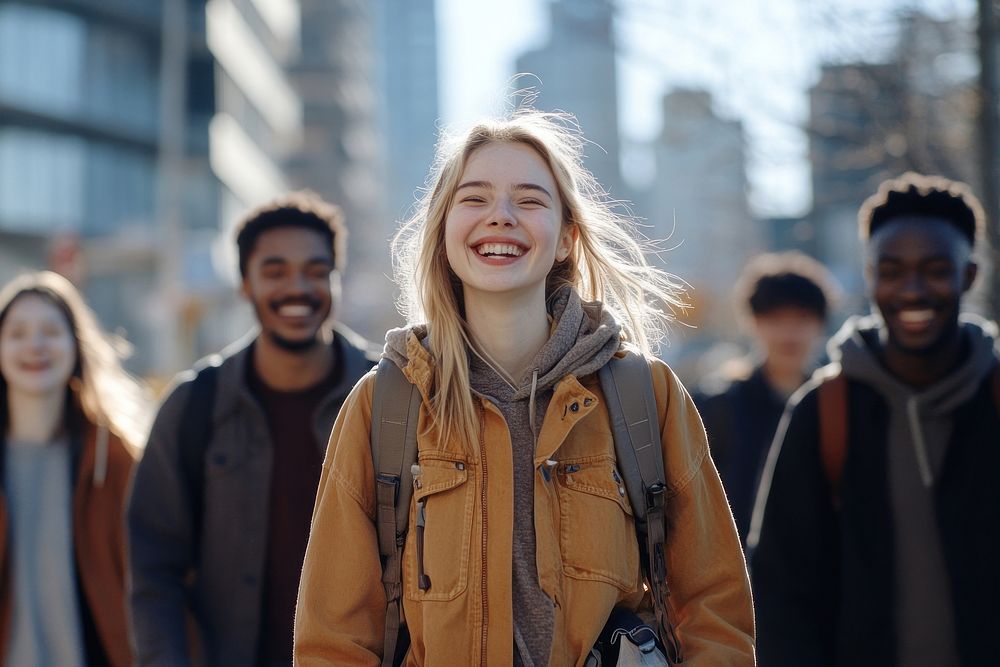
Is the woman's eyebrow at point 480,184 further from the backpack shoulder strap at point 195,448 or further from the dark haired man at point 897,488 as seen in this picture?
the backpack shoulder strap at point 195,448

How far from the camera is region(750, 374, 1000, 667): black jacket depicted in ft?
15.2

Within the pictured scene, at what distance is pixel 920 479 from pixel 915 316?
556 mm

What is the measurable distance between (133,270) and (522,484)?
1785 inches

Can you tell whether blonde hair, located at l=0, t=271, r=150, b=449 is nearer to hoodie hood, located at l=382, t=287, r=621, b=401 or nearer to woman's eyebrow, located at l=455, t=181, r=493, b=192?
hoodie hood, located at l=382, t=287, r=621, b=401

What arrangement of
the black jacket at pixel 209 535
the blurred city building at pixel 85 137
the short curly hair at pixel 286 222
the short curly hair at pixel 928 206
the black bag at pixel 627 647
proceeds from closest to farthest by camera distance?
the black bag at pixel 627 647 → the short curly hair at pixel 928 206 → the black jacket at pixel 209 535 → the short curly hair at pixel 286 222 → the blurred city building at pixel 85 137

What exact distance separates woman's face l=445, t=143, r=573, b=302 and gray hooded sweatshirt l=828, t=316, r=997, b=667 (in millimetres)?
1747

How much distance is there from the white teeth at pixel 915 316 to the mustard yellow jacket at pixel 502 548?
1638 mm

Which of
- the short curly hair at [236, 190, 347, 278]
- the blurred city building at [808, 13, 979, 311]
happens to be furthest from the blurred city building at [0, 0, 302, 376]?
the short curly hair at [236, 190, 347, 278]

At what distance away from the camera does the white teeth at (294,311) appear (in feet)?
18.9

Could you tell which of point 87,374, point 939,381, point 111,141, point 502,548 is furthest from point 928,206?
point 111,141

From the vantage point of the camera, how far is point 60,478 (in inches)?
252

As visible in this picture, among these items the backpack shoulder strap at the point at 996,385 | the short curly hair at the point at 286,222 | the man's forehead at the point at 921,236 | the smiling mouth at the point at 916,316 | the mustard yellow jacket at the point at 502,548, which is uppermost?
the short curly hair at the point at 286,222

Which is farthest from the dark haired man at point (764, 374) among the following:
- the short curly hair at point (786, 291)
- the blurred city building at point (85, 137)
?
the blurred city building at point (85, 137)

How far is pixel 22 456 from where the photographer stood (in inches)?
254
